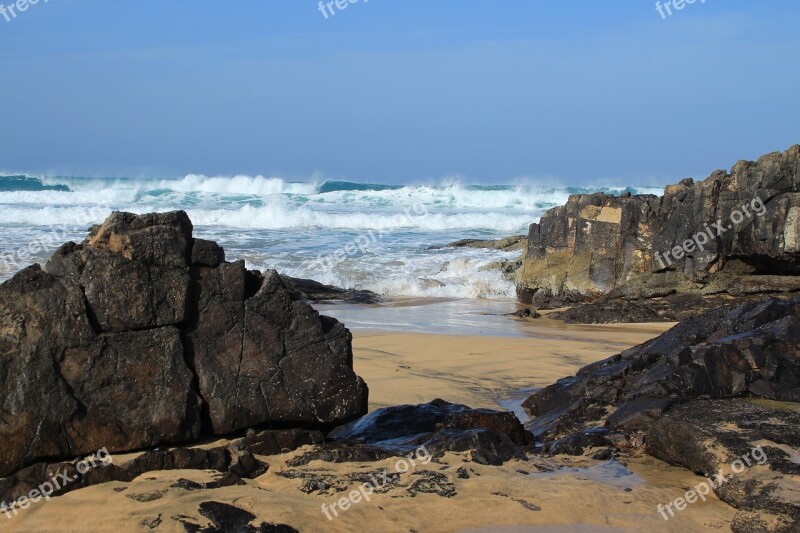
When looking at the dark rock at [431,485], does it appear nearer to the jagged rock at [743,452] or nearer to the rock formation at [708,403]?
the rock formation at [708,403]

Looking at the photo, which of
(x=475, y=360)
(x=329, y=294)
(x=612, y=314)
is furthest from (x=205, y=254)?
(x=329, y=294)

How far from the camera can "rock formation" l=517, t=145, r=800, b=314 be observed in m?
11.7

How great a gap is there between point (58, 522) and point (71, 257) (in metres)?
1.35

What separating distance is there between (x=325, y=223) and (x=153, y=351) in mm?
27698

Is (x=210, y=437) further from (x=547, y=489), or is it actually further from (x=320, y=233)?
(x=320, y=233)

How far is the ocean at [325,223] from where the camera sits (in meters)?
17.6

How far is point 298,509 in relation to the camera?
3.90m

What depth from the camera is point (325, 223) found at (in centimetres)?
3203
